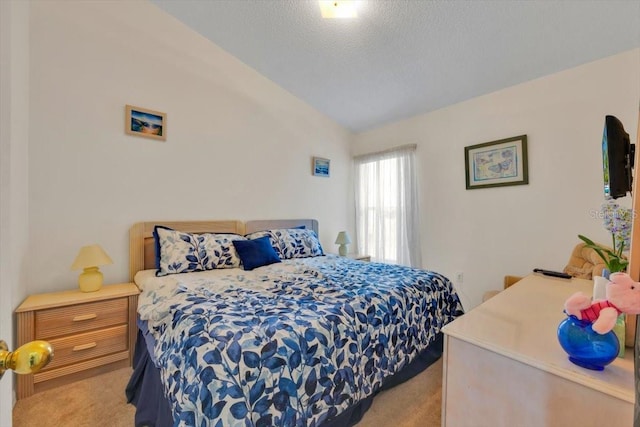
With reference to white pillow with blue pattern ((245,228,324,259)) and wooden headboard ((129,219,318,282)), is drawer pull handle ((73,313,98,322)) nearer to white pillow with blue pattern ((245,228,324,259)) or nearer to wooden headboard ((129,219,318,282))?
wooden headboard ((129,219,318,282))

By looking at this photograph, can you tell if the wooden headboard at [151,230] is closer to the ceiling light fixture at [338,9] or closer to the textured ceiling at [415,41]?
the textured ceiling at [415,41]

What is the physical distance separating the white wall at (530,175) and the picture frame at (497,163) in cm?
6

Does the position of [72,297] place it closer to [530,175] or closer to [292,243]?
[292,243]

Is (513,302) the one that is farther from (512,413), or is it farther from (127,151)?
(127,151)

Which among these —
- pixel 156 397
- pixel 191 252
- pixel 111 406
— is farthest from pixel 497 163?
pixel 111 406

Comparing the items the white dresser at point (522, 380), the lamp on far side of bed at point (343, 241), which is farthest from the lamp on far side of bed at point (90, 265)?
the lamp on far side of bed at point (343, 241)

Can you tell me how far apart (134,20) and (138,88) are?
60cm

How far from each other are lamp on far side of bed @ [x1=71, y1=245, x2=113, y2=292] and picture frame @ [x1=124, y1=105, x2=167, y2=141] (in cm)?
106

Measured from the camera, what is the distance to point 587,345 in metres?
0.75

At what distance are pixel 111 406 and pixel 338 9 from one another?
309 cm

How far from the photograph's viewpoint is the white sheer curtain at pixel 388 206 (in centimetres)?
343

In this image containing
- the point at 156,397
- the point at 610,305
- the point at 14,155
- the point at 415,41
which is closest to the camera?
the point at 610,305

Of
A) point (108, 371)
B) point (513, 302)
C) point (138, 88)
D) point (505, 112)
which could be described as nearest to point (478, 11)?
point (505, 112)

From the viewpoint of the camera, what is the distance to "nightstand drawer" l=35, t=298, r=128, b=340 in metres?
1.75
